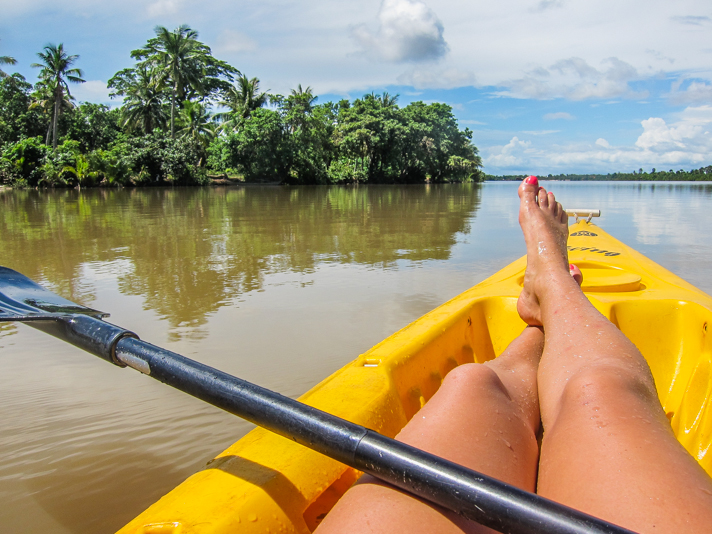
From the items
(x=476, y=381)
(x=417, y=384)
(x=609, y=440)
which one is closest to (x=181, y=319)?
(x=417, y=384)

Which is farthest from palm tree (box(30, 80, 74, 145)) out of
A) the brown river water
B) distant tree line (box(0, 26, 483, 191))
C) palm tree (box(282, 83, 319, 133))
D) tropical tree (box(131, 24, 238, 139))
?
the brown river water

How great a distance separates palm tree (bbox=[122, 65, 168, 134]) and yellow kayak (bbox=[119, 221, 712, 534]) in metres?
29.3

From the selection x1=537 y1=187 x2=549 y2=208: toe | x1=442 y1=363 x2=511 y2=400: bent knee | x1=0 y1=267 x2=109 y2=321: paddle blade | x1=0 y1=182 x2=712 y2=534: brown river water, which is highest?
x1=537 y1=187 x2=549 y2=208: toe

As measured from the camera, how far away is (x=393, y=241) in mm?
5730

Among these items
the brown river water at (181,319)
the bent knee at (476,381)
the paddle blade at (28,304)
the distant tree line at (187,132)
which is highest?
the distant tree line at (187,132)

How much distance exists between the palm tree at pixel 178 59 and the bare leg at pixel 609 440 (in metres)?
27.6

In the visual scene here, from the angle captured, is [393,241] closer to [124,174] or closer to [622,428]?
[622,428]

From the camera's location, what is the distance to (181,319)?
9.04ft

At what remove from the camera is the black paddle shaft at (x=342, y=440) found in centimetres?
58

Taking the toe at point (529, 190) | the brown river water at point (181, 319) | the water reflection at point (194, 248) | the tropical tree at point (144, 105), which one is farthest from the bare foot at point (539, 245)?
the tropical tree at point (144, 105)

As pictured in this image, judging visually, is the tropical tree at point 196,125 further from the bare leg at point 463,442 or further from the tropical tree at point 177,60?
the bare leg at point 463,442

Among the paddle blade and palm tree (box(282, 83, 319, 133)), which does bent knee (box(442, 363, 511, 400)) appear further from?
palm tree (box(282, 83, 319, 133))

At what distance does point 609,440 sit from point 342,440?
1.44ft

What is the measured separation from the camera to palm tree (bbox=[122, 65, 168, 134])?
1075 inches
